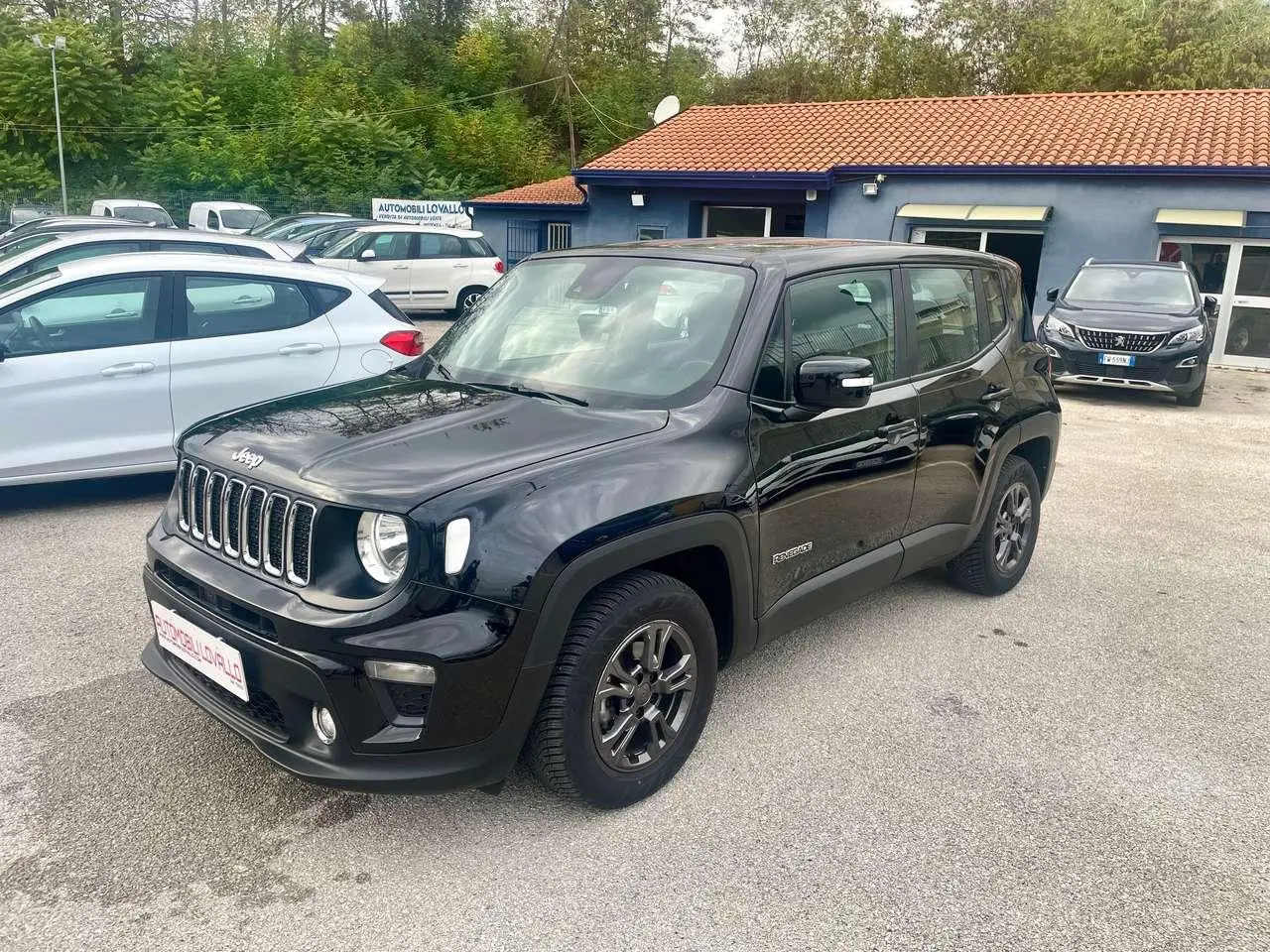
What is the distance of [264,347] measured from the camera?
637 centimetres

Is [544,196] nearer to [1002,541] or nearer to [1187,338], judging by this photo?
[1187,338]

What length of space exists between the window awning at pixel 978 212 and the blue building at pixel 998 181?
34 millimetres

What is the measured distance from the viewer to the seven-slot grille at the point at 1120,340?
38.0 feet

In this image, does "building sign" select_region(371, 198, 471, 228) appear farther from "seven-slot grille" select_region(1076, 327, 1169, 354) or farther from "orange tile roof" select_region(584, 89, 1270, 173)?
"seven-slot grille" select_region(1076, 327, 1169, 354)

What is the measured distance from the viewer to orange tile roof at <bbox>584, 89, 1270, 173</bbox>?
677 inches

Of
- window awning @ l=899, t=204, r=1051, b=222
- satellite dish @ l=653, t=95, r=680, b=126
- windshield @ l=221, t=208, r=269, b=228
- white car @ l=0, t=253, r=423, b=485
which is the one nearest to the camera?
white car @ l=0, t=253, r=423, b=485

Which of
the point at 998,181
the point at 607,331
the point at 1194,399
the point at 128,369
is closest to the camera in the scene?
the point at 607,331

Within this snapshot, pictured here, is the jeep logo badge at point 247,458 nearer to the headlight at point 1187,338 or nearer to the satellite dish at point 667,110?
the headlight at point 1187,338

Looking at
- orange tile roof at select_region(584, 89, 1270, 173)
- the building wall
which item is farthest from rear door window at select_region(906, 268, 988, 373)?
the building wall

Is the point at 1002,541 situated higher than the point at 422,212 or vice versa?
the point at 422,212

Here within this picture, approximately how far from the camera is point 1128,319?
11.9 m

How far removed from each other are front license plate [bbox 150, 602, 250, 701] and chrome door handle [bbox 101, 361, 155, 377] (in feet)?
10.4

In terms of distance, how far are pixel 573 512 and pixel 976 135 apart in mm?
19371

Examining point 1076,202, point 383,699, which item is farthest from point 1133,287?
point 383,699
